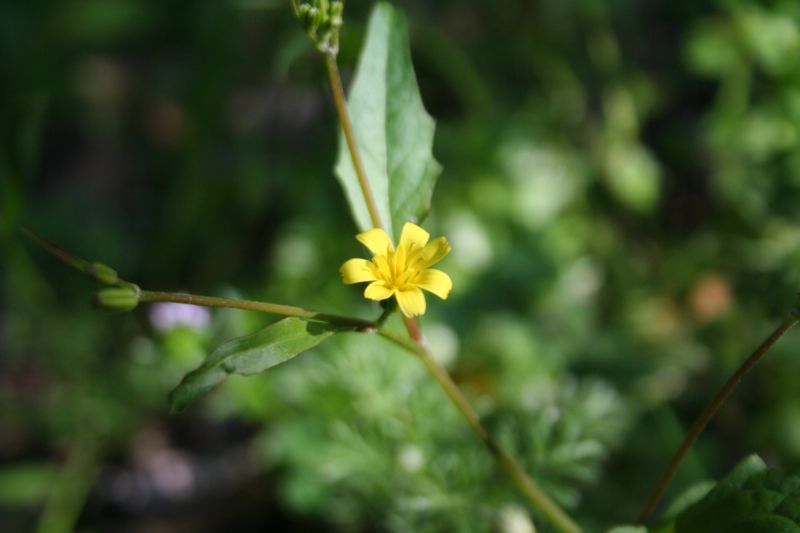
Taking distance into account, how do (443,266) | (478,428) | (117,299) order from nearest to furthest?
1. (117,299)
2. (478,428)
3. (443,266)

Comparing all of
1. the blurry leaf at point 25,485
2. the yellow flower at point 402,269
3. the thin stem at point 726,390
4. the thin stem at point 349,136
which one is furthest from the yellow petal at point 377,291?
the blurry leaf at point 25,485

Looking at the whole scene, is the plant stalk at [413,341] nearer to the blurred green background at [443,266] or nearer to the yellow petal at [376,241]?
the yellow petal at [376,241]

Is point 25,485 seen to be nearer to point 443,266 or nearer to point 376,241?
point 443,266

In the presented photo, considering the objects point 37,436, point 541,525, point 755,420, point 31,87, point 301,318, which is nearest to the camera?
point 301,318

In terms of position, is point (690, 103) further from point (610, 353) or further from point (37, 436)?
point (37, 436)

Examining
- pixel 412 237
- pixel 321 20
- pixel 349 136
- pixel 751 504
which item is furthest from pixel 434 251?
pixel 751 504

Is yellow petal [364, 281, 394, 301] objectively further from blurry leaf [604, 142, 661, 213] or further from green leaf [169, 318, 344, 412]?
blurry leaf [604, 142, 661, 213]

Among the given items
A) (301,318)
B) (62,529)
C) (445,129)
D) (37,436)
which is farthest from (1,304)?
(301,318)
